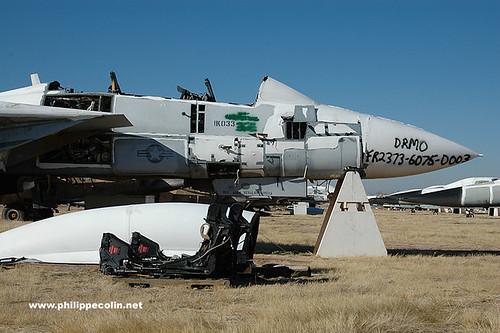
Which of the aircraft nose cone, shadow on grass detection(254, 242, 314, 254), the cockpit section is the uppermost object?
the cockpit section

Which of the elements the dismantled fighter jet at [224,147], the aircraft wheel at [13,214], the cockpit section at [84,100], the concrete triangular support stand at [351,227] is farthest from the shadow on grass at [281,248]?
the aircraft wheel at [13,214]

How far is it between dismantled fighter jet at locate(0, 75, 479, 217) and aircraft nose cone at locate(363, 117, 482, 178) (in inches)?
1.1

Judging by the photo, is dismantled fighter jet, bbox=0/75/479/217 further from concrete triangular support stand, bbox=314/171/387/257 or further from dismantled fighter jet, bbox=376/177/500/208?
dismantled fighter jet, bbox=376/177/500/208

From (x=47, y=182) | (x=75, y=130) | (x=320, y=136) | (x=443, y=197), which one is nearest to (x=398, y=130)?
(x=320, y=136)

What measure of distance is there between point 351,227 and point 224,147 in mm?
3929

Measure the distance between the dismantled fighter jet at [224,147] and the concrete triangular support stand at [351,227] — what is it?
579 millimetres

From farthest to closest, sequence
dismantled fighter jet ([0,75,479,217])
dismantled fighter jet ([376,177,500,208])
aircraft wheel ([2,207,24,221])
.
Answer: aircraft wheel ([2,207,24,221])
dismantled fighter jet ([376,177,500,208])
dismantled fighter jet ([0,75,479,217])

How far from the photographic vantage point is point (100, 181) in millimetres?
14969

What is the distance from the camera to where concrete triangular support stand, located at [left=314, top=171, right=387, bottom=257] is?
44.1 feet

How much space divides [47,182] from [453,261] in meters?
10.9

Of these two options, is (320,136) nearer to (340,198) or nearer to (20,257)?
(340,198)

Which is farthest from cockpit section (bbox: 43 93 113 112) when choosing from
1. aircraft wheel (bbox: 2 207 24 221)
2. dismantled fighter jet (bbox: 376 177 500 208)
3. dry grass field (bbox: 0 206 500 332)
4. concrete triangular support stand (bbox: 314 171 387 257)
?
aircraft wheel (bbox: 2 207 24 221)

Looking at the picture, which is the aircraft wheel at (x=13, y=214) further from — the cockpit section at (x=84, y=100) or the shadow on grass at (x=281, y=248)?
the shadow on grass at (x=281, y=248)

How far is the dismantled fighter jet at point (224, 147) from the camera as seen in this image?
13.6 meters
